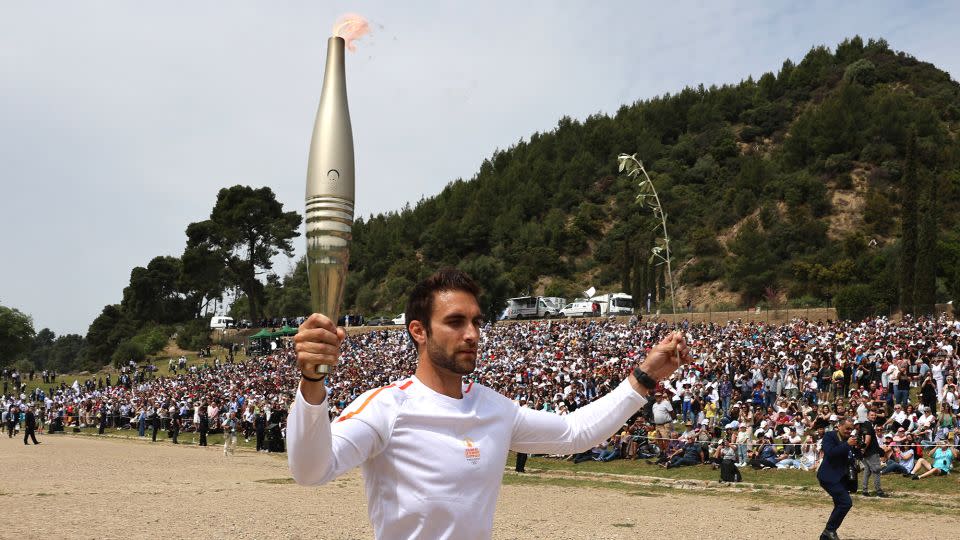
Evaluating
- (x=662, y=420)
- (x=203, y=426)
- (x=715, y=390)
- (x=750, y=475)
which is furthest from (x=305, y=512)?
(x=203, y=426)

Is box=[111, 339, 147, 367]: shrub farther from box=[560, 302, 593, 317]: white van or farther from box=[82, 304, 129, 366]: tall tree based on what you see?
box=[560, 302, 593, 317]: white van

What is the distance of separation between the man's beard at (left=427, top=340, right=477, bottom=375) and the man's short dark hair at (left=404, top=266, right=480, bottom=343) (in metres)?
0.10

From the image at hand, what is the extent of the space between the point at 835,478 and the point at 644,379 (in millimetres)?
9285

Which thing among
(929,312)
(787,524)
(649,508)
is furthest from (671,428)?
(929,312)

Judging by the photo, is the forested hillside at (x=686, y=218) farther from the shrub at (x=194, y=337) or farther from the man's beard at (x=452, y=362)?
the man's beard at (x=452, y=362)

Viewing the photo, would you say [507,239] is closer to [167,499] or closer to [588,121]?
[588,121]

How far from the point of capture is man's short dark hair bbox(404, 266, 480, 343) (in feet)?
9.72

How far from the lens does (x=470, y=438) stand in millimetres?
2812

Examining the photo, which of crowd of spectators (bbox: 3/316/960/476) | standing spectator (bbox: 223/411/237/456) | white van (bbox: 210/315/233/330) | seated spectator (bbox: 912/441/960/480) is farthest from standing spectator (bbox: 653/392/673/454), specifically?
white van (bbox: 210/315/233/330)

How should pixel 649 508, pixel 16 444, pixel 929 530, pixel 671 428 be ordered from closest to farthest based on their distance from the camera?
1. pixel 929 530
2. pixel 649 508
3. pixel 671 428
4. pixel 16 444

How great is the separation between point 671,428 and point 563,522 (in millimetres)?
8343

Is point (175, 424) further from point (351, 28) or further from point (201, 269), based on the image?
point (201, 269)

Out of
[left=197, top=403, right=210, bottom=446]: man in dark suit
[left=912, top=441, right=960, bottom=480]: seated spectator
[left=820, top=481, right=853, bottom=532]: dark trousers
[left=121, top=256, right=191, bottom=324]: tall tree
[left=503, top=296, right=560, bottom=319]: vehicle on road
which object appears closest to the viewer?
[left=820, top=481, right=853, bottom=532]: dark trousers

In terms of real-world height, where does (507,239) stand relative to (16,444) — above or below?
above
